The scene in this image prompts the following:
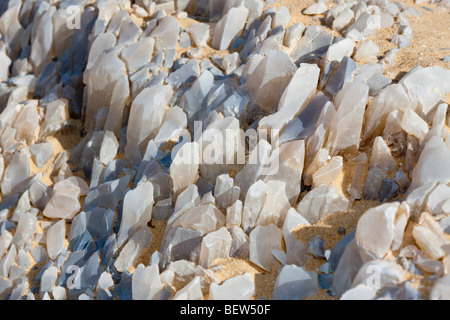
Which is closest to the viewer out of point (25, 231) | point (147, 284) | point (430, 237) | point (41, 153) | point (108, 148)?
point (430, 237)

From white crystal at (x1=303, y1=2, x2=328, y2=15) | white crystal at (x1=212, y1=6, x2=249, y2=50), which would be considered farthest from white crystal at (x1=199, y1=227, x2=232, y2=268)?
white crystal at (x1=303, y1=2, x2=328, y2=15)

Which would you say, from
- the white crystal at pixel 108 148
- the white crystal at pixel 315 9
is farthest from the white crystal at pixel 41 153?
the white crystal at pixel 315 9

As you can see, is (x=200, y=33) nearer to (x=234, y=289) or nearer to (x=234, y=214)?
(x=234, y=214)

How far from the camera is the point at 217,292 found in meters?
1.55

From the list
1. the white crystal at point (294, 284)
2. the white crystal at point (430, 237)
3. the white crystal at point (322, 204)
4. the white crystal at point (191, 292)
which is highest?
the white crystal at point (430, 237)

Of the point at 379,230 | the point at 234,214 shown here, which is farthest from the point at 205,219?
the point at 379,230

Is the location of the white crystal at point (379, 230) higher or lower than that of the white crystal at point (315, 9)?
lower

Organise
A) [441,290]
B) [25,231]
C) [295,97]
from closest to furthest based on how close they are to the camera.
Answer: [441,290] < [295,97] < [25,231]

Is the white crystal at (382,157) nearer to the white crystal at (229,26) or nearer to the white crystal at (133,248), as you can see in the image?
the white crystal at (133,248)

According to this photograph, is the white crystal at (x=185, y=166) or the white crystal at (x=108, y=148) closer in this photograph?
the white crystal at (x=185, y=166)

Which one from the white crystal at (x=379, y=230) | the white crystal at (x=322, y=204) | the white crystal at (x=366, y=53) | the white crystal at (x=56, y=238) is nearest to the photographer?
the white crystal at (x=379, y=230)

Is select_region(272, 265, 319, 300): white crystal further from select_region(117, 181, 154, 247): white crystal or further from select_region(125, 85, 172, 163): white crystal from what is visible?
select_region(125, 85, 172, 163): white crystal

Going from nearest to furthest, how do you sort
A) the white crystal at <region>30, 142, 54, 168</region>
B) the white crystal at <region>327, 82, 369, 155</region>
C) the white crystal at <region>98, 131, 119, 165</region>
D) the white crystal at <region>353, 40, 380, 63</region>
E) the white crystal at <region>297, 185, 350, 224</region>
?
the white crystal at <region>297, 185, 350, 224</region>
the white crystal at <region>327, 82, 369, 155</region>
the white crystal at <region>353, 40, 380, 63</region>
the white crystal at <region>98, 131, 119, 165</region>
the white crystal at <region>30, 142, 54, 168</region>

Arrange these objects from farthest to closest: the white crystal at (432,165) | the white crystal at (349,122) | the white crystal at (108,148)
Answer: the white crystal at (108,148)
the white crystal at (349,122)
the white crystal at (432,165)
